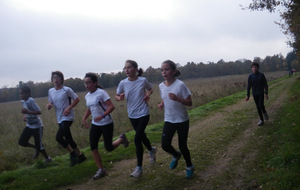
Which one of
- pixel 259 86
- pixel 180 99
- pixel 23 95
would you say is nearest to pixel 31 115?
pixel 23 95

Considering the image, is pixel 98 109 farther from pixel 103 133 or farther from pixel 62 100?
pixel 62 100

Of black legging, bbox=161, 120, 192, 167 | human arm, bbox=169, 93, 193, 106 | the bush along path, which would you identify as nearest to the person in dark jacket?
the bush along path

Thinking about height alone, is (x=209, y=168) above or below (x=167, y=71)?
below

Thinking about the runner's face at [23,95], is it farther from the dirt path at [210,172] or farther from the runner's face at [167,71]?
the runner's face at [167,71]

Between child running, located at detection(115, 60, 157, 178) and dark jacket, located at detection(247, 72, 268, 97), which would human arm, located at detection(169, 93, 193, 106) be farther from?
dark jacket, located at detection(247, 72, 268, 97)

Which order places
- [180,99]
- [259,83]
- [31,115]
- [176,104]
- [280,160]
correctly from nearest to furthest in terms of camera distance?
[180,99], [176,104], [280,160], [31,115], [259,83]

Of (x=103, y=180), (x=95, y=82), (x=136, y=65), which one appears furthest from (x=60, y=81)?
(x=103, y=180)

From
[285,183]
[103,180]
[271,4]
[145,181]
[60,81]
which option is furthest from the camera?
[271,4]

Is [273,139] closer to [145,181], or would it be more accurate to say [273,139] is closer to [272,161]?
[272,161]

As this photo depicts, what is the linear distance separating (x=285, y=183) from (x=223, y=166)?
1.41m

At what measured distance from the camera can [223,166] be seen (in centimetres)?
516

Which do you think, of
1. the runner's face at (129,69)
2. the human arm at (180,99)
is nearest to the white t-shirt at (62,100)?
the runner's face at (129,69)

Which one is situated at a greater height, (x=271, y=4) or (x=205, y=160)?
(x=271, y=4)

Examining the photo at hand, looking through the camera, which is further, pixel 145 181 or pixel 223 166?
pixel 223 166
